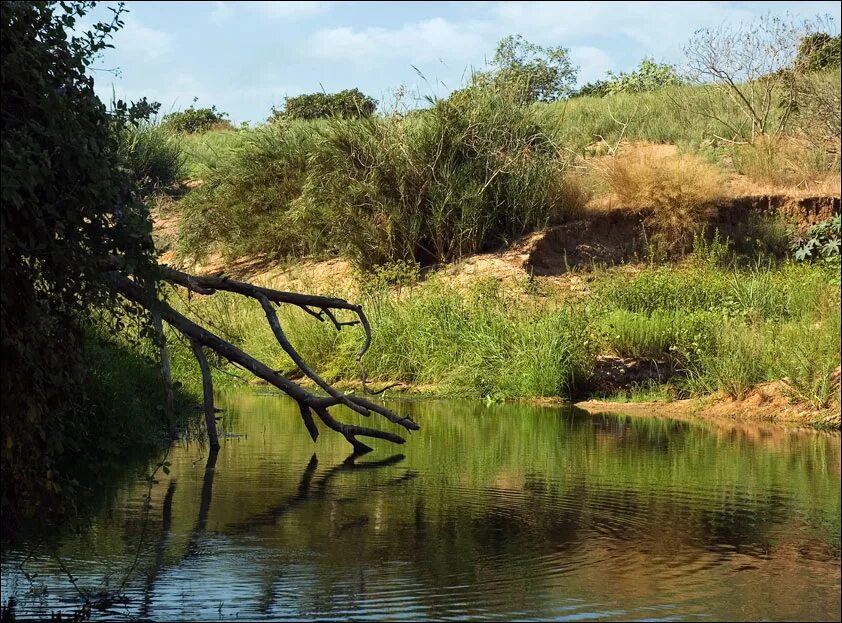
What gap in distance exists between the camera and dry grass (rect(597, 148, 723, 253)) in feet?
83.7

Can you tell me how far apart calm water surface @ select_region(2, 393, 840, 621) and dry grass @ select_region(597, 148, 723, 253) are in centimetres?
1150

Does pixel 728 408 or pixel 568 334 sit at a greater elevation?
pixel 568 334

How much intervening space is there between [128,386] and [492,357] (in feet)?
25.3

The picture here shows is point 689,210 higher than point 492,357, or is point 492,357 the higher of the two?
point 689,210

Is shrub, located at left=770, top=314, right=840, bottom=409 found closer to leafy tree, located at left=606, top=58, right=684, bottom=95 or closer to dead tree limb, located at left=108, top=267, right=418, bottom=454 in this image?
dead tree limb, located at left=108, top=267, right=418, bottom=454

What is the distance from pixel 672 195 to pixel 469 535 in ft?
57.8

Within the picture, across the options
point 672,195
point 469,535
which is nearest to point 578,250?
point 672,195

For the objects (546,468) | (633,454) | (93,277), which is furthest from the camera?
(633,454)

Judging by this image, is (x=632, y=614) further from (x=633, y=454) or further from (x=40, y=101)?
(x=633, y=454)

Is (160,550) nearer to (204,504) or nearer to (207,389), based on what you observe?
(204,504)

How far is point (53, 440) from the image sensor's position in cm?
709

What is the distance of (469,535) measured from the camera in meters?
9.05

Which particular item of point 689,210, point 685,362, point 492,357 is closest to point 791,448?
point 685,362

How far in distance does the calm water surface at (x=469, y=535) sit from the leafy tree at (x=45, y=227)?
100cm
